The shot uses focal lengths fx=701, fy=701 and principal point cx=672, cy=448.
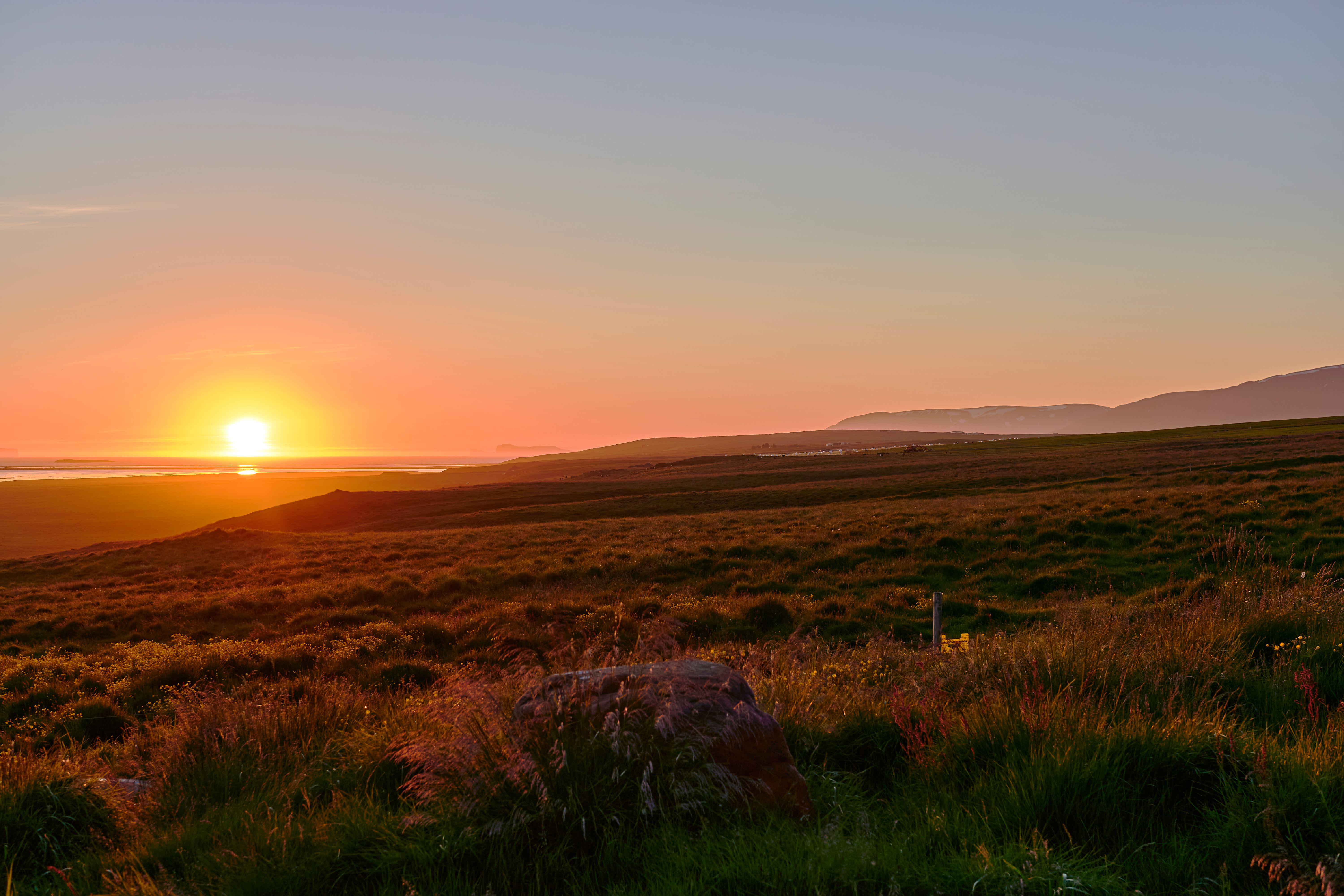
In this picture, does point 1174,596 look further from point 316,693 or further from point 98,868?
point 98,868

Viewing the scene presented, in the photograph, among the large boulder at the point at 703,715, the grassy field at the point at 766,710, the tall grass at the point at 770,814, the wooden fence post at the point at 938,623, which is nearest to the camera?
the tall grass at the point at 770,814

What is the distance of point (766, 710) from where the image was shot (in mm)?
5230

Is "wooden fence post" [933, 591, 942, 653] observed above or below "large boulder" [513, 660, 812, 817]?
below

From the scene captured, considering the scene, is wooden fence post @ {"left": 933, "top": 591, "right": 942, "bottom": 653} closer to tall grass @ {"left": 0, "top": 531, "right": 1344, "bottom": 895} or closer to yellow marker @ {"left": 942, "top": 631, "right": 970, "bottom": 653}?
yellow marker @ {"left": 942, "top": 631, "right": 970, "bottom": 653}

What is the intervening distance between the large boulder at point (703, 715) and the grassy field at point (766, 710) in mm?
186

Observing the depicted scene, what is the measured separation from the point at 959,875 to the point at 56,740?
7.66 m

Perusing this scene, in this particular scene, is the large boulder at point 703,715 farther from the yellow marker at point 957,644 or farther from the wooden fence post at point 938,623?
the wooden fence post at point 938,623

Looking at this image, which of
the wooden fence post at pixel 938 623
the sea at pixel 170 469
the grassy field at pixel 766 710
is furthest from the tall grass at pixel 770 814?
the sea at pixel 170 469

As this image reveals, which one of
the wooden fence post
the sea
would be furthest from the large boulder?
the sea

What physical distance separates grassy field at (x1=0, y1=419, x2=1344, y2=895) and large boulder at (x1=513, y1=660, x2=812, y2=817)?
19 centimetres

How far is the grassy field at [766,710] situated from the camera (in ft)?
11.5

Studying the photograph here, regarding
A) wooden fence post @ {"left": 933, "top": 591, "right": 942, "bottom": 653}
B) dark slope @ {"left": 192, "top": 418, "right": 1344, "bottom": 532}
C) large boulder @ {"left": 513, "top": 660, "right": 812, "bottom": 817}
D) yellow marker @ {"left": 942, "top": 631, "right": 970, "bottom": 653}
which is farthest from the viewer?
dark slope @ {"left": 192, "top": 418, "right": 1344, "bottom": 532}

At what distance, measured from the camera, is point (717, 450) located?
196 meters

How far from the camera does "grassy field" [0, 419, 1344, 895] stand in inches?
137
